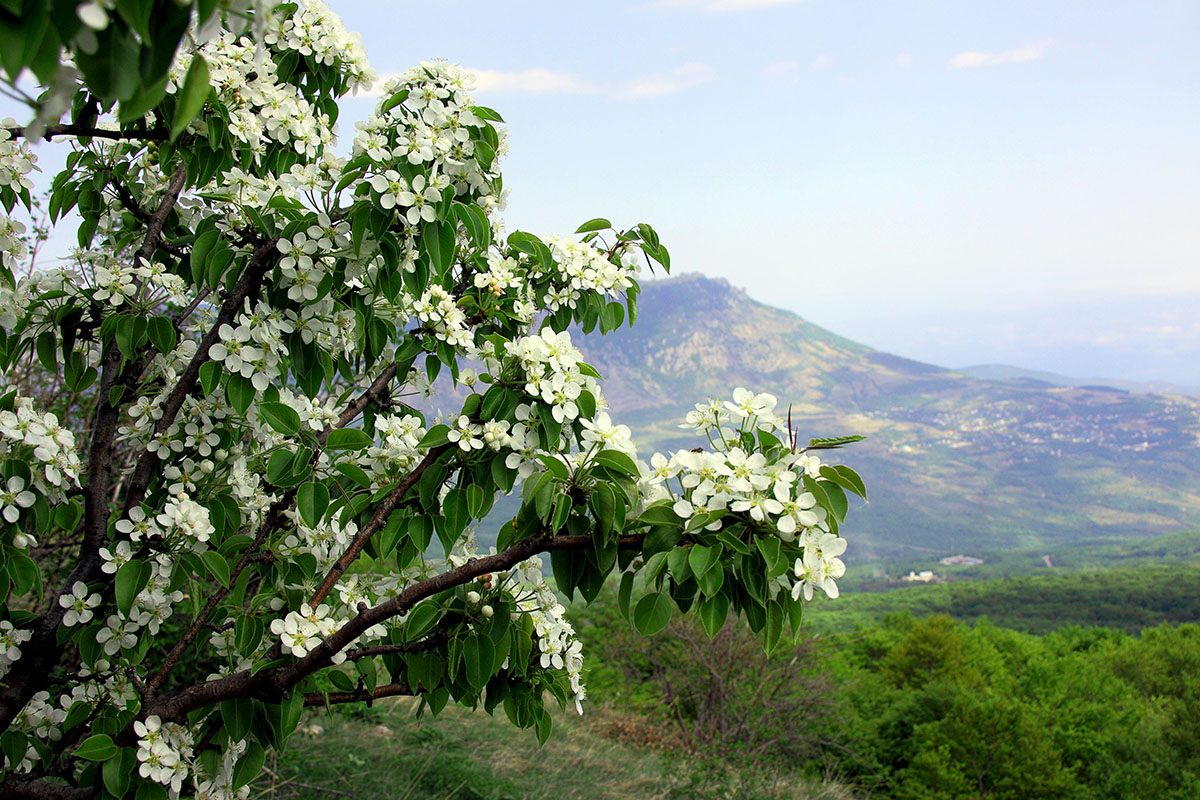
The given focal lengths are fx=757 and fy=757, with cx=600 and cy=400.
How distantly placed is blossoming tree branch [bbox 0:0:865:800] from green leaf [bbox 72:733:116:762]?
3 cm

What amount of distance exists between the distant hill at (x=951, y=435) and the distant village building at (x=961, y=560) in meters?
10.1

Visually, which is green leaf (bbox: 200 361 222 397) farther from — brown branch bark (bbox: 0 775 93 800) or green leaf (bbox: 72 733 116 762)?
brown branch bark (bbox: 0 775 93 800)

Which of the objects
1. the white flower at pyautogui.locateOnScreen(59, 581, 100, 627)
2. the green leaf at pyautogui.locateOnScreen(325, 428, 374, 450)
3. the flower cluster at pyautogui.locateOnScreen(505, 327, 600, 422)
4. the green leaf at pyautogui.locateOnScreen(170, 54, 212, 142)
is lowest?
the white flower at pyautogui.locateOnScreen(59, 581, 100, 627)

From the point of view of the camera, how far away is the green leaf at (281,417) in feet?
5.61

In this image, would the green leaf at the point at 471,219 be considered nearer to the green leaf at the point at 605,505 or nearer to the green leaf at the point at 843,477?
the green leaf at the point at 605,505

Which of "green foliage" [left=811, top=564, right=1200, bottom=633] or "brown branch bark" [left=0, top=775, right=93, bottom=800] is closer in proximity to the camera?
"brown branch bark" [left=0, top=775, right=93, bottom=800]

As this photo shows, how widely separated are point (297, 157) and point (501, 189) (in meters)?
0.65

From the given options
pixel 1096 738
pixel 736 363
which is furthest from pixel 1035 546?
pixel 1096 738

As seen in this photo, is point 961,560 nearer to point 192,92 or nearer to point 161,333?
point 161,333

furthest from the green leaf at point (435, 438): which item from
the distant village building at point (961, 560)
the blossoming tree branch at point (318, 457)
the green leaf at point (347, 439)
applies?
the distant village building at point (961, 560)

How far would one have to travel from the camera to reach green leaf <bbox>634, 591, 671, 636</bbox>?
1375 mm

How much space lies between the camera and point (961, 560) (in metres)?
103

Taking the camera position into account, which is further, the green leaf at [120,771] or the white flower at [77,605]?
the white flower at [77,605]

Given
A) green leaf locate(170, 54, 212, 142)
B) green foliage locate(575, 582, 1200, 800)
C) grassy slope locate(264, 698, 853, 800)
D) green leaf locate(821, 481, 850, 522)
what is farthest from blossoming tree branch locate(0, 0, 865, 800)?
green foliage locate(575, 582, 1200, 800)
